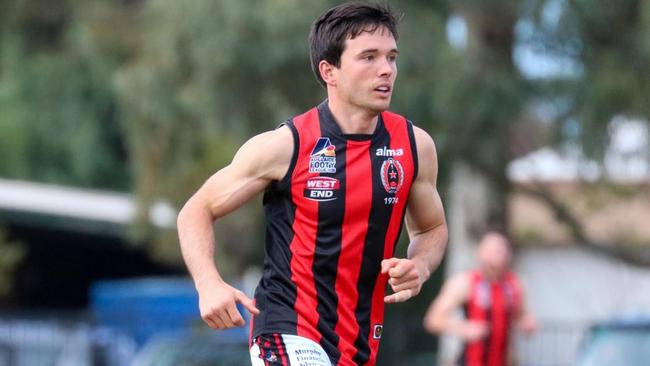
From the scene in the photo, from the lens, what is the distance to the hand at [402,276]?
591cm

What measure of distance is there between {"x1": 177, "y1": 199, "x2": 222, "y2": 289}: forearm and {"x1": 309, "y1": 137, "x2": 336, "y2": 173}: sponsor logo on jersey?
47 centimetres

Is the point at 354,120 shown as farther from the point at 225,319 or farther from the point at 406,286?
the point at 225,319

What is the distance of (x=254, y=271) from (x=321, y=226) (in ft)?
56.6

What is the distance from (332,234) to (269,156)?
0.41 metres

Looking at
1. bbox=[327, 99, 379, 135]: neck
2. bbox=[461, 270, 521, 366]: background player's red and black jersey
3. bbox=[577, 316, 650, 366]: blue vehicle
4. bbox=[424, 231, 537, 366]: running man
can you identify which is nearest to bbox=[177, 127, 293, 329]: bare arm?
bbox=[327, 99, 379, 135]: neck

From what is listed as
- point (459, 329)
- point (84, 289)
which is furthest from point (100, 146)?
point (459, 329)

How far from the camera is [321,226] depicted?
243 inches

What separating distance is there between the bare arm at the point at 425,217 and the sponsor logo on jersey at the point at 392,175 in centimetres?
12

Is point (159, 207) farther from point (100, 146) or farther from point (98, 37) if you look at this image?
point (100, 146)

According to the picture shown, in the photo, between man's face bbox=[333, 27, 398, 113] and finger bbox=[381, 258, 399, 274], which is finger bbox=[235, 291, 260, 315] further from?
man's face bbox=[333, 27, 398, 113]

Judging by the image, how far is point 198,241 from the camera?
6.04 m

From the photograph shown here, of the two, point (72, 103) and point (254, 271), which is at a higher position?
point (72, 103)

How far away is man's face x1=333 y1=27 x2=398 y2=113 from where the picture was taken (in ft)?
20.2

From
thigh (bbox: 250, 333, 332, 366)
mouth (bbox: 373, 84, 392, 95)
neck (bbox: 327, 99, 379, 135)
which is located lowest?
thigh (bbox: 250, 333, 332, 366)
